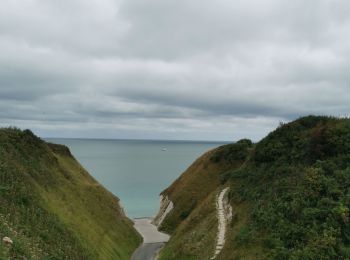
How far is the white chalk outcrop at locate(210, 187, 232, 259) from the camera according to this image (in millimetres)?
34688

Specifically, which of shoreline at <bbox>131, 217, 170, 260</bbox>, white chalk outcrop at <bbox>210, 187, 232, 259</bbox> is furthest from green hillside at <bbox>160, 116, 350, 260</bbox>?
shoreline at <bbox>131, 217, 170, 260</bbox>

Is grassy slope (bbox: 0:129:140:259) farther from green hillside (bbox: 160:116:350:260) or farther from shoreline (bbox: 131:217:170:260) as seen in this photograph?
green hillside (bbox: 160:116:350:260)

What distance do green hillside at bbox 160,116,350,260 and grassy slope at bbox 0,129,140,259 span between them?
1178cm

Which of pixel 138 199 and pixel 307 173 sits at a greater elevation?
pixel 307 173

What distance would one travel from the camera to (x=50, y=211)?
39750 millimetres

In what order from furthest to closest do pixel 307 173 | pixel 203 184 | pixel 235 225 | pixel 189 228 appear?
1. pixel 203 184
2. pixel 189 228
3. pixel 235 225
4. pixel 307 173

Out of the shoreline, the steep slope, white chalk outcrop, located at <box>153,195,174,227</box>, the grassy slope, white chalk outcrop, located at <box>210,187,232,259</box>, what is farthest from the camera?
white chalk outcrop, located at <box>153,195,174,227</box>

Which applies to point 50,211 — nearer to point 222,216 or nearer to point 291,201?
point 222,216

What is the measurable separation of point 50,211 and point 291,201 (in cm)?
2598

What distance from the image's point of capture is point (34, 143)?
56562 mm

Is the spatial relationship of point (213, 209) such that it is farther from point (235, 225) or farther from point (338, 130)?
point (338, 130)

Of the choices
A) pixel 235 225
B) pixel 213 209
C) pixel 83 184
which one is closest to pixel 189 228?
pixel 213 209

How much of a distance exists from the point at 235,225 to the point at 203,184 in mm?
42286

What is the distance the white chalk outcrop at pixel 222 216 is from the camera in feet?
114
